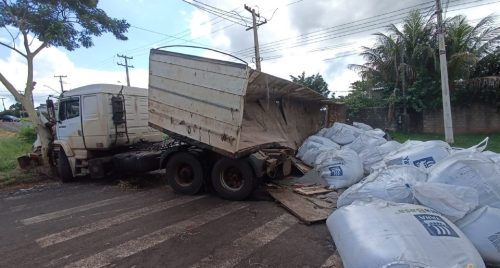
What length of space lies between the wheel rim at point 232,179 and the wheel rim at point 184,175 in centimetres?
74

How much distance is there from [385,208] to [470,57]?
15.5m

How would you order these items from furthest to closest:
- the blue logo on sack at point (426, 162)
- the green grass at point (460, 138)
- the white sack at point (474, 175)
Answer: the green grass at point (460, 138)
the blue logo on sack at point (426, 162)
the white sack at point (474, 175)

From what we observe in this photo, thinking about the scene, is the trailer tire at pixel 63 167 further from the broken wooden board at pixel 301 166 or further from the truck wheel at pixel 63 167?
the broken wooden board at pixel 301 166

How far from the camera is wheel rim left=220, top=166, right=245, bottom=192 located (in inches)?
267

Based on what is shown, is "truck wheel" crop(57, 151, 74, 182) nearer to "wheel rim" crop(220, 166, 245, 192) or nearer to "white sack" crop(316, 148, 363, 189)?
"wheel rim" crop(220, 166, 245, 192)

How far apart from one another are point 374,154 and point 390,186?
378 cm

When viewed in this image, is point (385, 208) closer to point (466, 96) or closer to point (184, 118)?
point (184, 118)

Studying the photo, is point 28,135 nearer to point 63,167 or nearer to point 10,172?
Result: point 10,172

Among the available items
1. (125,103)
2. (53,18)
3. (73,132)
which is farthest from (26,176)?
(53,18)

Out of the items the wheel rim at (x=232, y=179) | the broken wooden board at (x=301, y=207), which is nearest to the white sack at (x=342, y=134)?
the broken wooden board at (x=301, y=207)

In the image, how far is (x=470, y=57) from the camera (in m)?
16.1

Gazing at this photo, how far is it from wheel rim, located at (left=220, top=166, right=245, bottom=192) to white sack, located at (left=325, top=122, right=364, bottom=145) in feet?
13.5

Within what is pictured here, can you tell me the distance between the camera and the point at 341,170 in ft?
22.7

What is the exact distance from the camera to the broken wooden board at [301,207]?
17.3 ft
